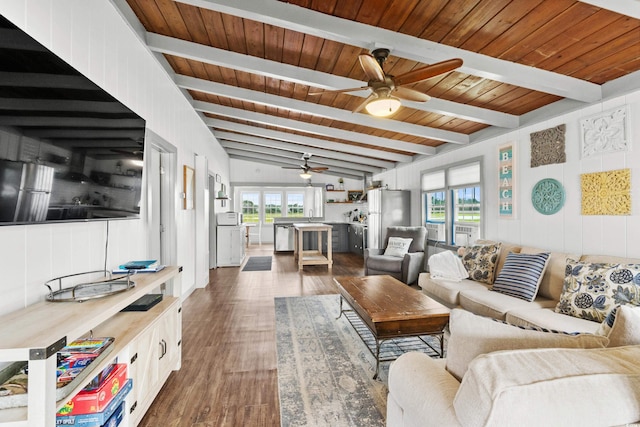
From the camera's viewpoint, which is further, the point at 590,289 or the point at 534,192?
the point at 534,192

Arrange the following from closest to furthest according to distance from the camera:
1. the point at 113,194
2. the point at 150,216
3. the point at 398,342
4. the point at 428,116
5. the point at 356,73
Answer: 1. the point at 113,194
2. the point at 398,342
3. the point at 150,216
4. the point at 356,73
5. the point at 428,116

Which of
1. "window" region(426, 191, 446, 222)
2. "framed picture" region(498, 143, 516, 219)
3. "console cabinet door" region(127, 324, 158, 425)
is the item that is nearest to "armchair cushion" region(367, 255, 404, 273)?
"window" region(426, 191, 446, 222)

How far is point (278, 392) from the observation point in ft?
6.61

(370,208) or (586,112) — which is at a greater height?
(586,112)

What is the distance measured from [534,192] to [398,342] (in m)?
2.35

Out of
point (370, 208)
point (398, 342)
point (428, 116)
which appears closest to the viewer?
point (398, 342)

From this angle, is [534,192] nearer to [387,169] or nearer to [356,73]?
[356,73]

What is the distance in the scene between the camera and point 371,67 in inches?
84.8

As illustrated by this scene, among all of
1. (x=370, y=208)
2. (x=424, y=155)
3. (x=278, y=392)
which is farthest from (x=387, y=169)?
(x=278, y=392)

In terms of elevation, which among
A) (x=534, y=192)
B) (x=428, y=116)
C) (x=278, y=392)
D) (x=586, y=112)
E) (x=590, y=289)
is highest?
(x=428, y=116)

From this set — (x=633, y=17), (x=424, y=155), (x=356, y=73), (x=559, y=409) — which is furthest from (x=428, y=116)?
(x=559, y=409)

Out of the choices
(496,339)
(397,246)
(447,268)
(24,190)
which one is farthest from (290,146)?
(496,339)

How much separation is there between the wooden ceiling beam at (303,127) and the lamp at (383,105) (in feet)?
8.57

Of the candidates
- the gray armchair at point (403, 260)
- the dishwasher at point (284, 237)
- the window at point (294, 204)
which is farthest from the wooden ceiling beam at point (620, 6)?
the window at point (294, 204)
